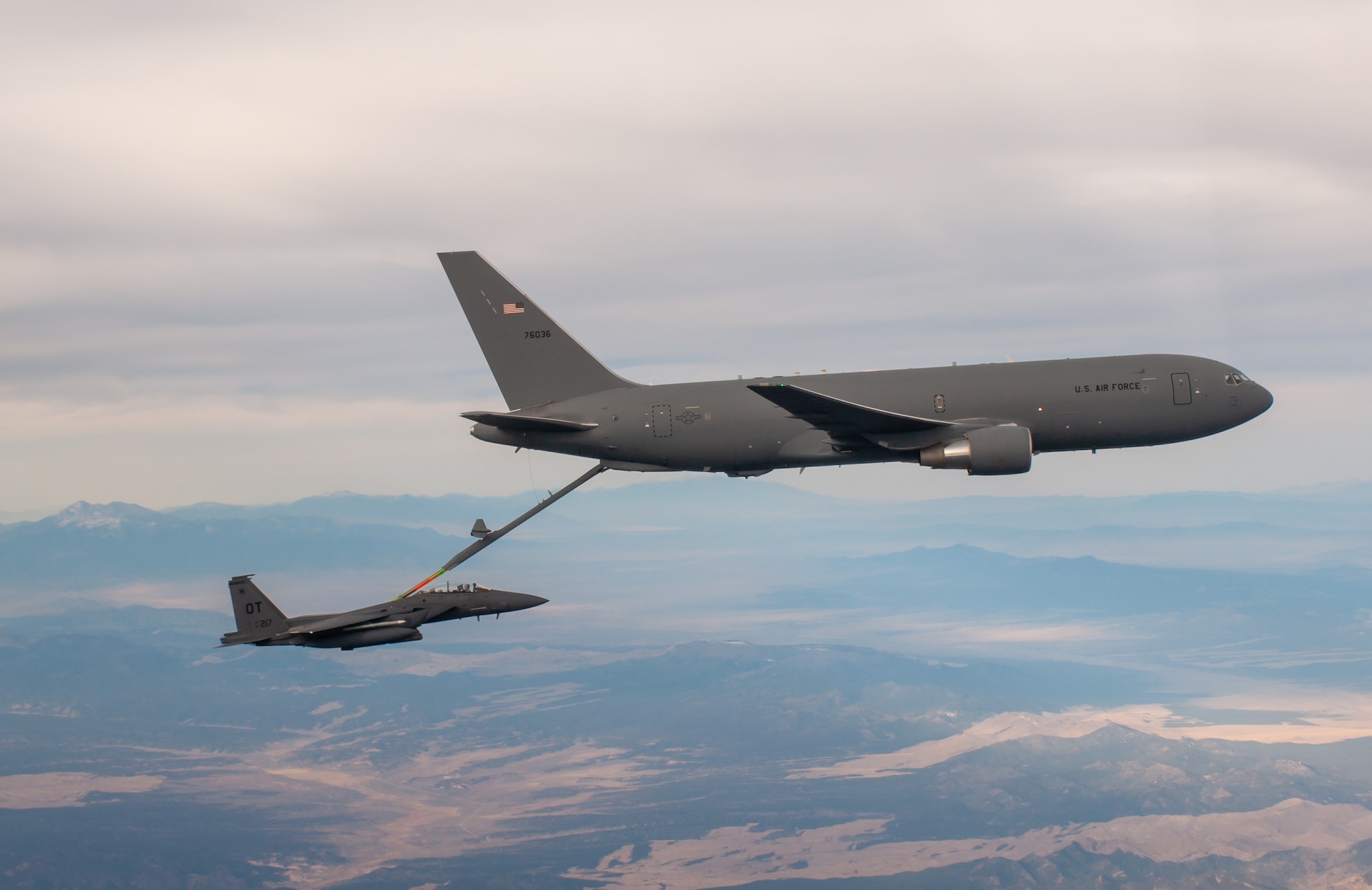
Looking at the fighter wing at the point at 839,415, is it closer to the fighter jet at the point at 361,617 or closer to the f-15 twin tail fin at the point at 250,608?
the fighter jet at the point at 361,617

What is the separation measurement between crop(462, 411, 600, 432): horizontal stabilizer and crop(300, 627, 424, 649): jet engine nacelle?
12.2m

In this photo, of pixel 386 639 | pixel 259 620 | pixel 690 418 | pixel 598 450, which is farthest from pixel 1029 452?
pixel 259 620

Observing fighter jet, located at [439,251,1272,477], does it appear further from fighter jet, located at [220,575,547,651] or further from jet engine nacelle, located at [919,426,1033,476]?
A: fighter jet, located at [220,575,547,651]

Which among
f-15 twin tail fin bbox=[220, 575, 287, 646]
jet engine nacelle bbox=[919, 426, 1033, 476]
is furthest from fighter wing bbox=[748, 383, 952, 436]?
f-15 twin tail fin bbox=[220, 575, 287, 646]

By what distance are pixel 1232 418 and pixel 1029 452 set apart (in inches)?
417

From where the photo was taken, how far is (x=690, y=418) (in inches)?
1813

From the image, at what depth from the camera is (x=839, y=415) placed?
42500 millimetres

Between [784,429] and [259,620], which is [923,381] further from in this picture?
[259,620]

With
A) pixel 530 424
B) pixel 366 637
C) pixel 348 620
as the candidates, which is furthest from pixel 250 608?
pixel 530 424

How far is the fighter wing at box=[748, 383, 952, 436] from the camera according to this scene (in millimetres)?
40719

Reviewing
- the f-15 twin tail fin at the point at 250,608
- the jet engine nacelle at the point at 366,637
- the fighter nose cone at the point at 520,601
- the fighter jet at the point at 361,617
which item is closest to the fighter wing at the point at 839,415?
the fighter jet at the point at 361,617

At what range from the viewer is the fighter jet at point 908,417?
142 ft

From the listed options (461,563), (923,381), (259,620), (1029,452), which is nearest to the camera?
(1029,452)

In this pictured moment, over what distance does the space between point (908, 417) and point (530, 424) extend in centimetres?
1723
